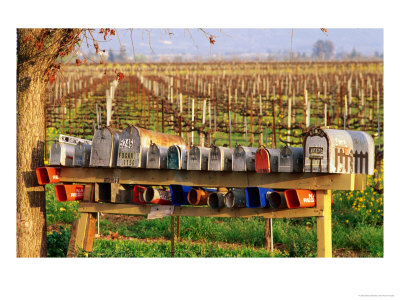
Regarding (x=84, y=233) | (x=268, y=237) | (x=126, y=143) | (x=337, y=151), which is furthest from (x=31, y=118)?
(x=268, y=237)

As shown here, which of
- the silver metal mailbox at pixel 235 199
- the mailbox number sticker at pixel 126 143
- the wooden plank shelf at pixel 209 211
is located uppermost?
the mailbox number sticker at pixel 126 143

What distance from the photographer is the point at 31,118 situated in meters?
6.21

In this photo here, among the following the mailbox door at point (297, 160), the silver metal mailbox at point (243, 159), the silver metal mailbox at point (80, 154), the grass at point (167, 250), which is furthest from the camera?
the grass at point (167, 250)

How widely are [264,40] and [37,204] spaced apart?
71.0m

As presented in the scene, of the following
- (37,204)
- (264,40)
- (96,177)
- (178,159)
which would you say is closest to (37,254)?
(37,204)

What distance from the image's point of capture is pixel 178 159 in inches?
225

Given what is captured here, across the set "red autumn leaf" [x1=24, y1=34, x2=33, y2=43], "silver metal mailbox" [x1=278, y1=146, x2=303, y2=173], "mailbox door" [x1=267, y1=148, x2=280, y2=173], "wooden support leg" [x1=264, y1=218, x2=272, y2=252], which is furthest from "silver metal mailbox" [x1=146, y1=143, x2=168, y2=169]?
"wooden support leg" [x1=264, y1=218, x2=272, y2=252]

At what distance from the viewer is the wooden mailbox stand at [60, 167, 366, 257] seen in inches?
211

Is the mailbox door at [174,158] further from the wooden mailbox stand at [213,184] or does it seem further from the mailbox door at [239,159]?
the mailbox door at [239,159]

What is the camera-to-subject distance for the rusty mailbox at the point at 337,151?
5109mm

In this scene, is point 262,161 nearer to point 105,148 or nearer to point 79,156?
point 105,148

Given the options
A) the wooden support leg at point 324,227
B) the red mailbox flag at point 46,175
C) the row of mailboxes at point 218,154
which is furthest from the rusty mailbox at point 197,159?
the red mailbox flag at point 46,175

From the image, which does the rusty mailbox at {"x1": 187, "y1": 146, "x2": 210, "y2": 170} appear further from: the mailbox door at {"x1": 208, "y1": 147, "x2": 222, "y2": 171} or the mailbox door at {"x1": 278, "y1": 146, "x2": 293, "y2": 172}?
the mailbox door at {"x1": 278, "y1": 146, "x2": 293, "y2": 172}

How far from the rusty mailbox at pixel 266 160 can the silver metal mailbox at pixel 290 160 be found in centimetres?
8
